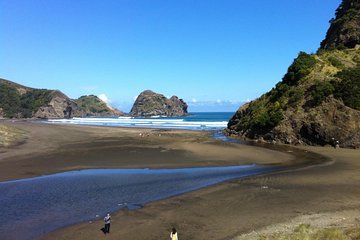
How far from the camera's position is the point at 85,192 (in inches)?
1037

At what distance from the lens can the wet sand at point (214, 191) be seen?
18516 millimetres

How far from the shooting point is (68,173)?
33469mm

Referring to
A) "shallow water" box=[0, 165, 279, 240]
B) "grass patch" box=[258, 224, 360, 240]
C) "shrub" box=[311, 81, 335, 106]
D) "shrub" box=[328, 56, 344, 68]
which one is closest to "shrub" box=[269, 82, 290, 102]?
"shrub" box=[311, 81, 335, 106]

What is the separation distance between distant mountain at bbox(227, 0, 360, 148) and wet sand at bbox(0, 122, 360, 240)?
4460 millimetres

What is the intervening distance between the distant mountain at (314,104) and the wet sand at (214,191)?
446cm

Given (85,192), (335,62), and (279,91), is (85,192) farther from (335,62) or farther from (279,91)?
(335,62)

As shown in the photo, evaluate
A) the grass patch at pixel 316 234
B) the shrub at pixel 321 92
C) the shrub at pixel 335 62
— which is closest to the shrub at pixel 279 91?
the shrub at pixel 321 92

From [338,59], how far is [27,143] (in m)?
54.5

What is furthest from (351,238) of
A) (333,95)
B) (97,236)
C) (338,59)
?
(338,59)

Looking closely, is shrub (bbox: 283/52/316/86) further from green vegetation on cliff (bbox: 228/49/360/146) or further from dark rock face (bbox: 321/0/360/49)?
dark rock face (bbox: 321/0/360/49)

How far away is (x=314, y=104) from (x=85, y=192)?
132ft

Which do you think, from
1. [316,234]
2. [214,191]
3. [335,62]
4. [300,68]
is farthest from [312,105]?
[316,234]

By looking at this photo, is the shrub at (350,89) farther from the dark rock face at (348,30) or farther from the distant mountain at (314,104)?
the dark rock face at (348,30)

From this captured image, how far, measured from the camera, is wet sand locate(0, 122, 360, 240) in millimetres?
18516
